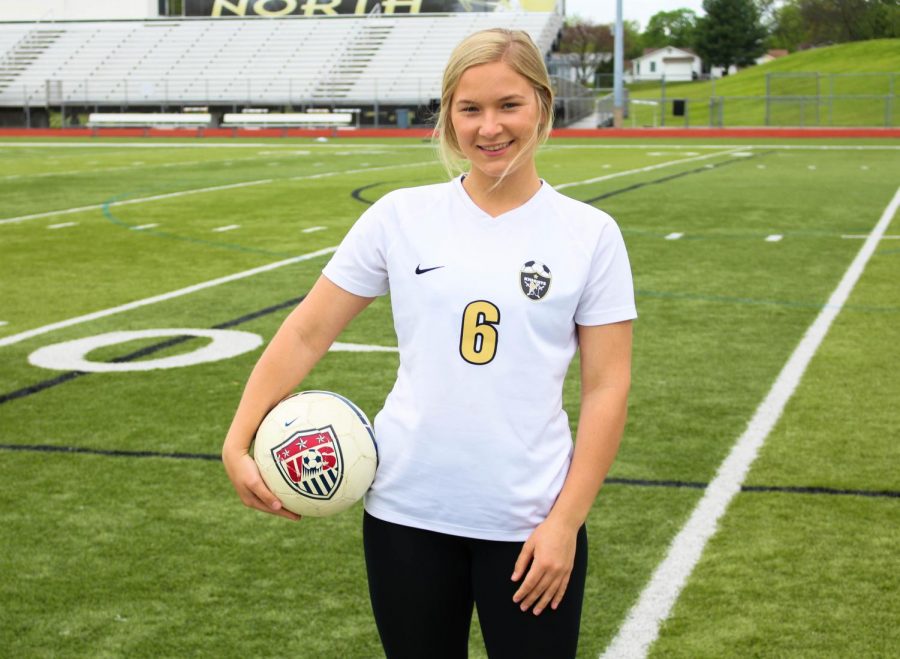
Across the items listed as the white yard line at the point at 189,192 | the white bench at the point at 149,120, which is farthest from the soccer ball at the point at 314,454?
the white bench at the point at 149,120

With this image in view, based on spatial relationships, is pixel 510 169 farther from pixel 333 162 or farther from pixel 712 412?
pixel 333 162

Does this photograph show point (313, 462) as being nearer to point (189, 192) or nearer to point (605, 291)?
point (605, 291)

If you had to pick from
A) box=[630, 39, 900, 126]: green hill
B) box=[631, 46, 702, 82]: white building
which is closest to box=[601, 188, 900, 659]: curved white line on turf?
box=[630, 39, 900, 126]: green hill

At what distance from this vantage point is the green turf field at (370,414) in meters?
4.33

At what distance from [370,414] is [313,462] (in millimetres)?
4288

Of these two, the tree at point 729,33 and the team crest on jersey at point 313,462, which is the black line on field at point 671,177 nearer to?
the team crest on jersey at point 313,462

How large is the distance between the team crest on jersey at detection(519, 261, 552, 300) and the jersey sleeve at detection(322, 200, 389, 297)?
300mm

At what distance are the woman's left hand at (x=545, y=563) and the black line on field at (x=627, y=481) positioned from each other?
11.3 feet

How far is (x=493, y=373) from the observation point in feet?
7.66

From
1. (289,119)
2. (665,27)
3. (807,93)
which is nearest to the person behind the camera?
(289,119)

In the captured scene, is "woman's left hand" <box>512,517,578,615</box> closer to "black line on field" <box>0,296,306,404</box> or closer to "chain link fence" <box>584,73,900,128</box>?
"black line on field" <box>0,296,306,404</box>

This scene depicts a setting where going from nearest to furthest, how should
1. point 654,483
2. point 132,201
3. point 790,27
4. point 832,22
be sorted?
point 654,483 < point 132,201 < point 832,22 < point 790,27

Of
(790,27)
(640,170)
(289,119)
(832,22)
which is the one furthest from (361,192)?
(790,27)

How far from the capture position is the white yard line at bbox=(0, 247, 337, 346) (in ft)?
30.2
